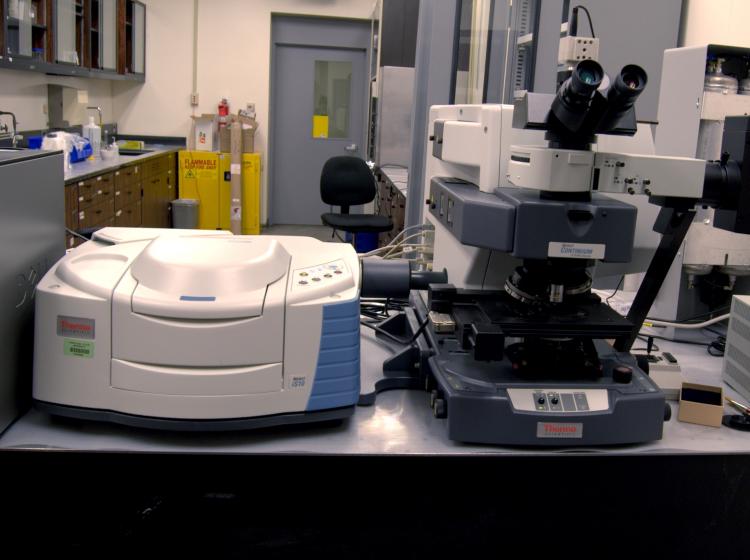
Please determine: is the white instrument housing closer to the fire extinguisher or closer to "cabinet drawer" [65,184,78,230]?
"cabinet drawer" [65,184,78,230]

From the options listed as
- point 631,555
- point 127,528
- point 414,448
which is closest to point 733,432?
point 631,555

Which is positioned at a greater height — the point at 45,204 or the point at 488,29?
the point at 488,29

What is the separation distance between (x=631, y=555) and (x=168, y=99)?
20.9ft

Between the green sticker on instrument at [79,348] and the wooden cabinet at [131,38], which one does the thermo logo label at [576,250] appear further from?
the wooden cabinet at [131,38]

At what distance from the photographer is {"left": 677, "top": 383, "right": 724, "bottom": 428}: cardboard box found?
1246 millimetres

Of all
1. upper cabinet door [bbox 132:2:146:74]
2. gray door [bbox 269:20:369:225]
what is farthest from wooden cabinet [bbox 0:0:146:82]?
gray door [bbox 269:20:369:225]

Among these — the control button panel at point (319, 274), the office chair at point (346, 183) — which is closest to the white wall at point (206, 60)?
the office chair at point (346, 183)

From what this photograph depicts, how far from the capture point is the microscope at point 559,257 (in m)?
1.07

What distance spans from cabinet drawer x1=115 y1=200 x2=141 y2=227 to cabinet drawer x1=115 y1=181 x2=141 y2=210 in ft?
0.12

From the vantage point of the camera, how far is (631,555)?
48.0 inches

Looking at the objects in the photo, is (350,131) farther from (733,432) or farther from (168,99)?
(733,432)

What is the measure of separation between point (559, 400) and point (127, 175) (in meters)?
4.49

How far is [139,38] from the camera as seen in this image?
6383 mm

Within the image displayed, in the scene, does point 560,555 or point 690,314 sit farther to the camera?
point 690,314
